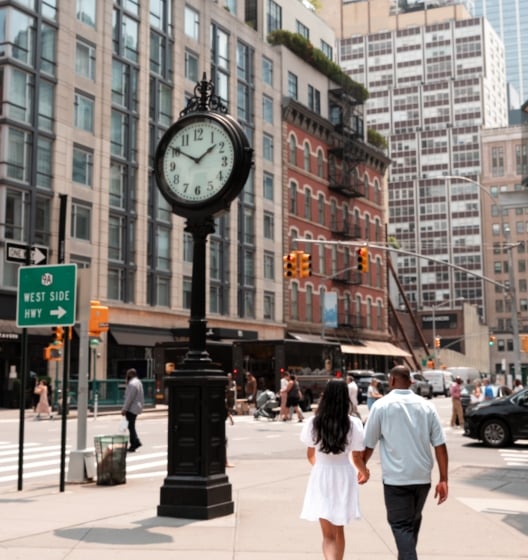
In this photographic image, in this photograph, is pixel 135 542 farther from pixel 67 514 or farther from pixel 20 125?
pixel 20 125

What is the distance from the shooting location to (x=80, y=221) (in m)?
43.9

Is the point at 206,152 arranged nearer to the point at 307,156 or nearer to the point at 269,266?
the point at 269,266

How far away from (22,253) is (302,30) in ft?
199

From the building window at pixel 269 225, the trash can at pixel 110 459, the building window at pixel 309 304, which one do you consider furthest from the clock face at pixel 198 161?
the building window at pixel 309 304

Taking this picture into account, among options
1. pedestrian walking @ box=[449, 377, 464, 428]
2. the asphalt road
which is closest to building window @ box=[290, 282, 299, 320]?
the asphalt road

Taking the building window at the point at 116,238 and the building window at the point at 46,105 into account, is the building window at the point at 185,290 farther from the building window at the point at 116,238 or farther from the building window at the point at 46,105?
the building window at the point at 46,105

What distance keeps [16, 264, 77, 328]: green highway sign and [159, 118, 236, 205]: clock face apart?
260cm

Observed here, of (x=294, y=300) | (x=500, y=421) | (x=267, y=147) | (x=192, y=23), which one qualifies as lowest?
(x=500, y=421)

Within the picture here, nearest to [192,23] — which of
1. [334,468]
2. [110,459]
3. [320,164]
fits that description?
[320,164]

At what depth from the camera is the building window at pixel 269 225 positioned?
59.7 m

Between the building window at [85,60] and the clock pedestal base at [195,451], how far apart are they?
37.8 m

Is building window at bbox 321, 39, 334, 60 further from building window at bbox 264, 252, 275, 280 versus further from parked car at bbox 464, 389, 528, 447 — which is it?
parked car at bbox 464, 389, 528, 447

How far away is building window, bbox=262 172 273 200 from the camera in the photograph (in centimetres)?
5966

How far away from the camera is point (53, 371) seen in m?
41.8
